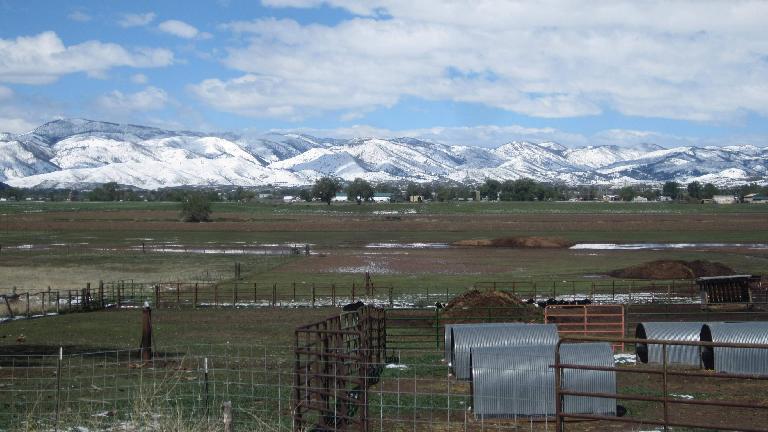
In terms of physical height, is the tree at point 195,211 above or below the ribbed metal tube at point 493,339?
above

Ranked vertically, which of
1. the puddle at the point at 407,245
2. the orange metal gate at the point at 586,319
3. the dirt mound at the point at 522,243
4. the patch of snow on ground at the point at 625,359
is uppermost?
the dirt mound at the point at 522,243

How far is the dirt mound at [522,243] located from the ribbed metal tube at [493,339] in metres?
61.7

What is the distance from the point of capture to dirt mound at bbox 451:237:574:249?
3316 inches

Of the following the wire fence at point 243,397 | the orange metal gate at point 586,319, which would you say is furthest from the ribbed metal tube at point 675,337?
the orange metal gate at point 586,319

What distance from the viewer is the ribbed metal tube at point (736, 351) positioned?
20547 millimetres

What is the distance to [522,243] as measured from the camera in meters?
85.7

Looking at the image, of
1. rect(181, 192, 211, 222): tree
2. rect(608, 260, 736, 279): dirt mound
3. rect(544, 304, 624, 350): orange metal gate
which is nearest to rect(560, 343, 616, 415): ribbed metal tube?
rect(544, 304, 624, 350): orange metal gate

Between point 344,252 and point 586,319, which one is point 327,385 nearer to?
point 586,319

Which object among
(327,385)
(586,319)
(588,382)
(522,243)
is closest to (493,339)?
(588,382)

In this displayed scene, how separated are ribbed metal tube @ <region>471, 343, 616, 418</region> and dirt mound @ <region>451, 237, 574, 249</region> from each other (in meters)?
66.4

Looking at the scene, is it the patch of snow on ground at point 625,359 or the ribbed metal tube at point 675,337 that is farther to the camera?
the patch of snow on ground at point 625,359

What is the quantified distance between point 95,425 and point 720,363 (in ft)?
46.6

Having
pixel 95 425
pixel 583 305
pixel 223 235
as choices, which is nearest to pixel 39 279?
pixel 583 305

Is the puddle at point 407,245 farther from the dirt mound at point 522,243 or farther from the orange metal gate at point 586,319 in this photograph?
the orange metal gate at point 586,319
